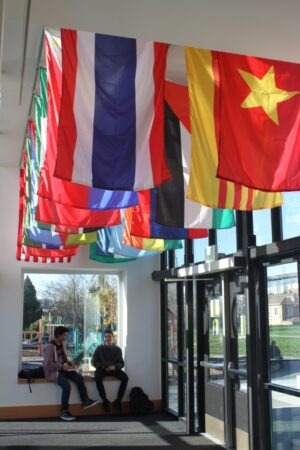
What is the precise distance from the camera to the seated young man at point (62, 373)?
9.10 meters

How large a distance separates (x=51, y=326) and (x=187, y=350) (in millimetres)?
3174

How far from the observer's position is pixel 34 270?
9.93 m

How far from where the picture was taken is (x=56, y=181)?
484 cm

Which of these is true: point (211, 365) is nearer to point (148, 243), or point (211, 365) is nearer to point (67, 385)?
point (148, 243)

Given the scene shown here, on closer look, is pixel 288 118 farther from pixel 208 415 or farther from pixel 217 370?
pixel 208 415

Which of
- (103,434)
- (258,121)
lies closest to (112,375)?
(103,434)

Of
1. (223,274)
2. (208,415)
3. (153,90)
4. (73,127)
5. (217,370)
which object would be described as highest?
(153,90)

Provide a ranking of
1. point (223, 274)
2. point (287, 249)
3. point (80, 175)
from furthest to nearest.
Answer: point (223, 274)
point (287, 249)
point (80, 175)

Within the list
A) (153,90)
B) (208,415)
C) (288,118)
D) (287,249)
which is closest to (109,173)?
(153,90)

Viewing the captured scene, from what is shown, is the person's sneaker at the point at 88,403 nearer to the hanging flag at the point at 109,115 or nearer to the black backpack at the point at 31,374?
the black backpack at the point at 31,374

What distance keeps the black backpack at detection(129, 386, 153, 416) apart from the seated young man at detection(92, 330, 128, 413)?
0.19m

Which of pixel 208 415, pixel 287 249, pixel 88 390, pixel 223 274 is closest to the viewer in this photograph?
pixel 287 249

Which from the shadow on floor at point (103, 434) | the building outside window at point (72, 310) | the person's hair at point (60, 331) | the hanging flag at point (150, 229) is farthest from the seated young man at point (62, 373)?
the hanging flag at point (150, 229)

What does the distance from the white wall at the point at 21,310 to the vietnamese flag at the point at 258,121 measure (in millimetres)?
6236
